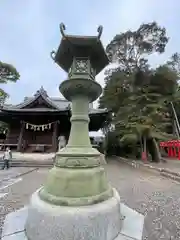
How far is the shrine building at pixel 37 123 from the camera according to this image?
14.6m

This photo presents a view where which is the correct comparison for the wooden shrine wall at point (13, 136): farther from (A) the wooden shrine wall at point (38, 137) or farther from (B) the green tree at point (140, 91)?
(B) the green tree at point (140, 91)

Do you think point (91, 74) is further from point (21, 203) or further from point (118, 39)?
A: point (118, 39)

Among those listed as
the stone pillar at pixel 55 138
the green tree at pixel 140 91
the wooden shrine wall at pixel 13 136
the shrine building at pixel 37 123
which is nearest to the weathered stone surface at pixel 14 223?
the green tree at pixel 140 91

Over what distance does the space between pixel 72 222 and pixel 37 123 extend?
14541 millimetres

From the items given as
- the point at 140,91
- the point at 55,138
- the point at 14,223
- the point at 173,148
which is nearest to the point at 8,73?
the point at 55,138

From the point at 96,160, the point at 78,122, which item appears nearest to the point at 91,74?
the point at 78,122

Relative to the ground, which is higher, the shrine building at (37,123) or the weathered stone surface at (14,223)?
the shrine building at (37,123)

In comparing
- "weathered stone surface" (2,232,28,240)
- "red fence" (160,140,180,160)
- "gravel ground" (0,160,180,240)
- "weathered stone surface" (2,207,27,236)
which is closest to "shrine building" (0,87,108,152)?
"red fence" (160,140,180,160)

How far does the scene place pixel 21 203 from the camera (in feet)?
13.3

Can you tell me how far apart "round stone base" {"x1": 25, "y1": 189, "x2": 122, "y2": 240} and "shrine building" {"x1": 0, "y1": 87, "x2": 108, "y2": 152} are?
12196mm

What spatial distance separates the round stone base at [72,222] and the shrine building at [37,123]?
12196 mm

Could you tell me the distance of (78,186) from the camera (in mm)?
2141

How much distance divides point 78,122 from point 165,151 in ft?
64.9

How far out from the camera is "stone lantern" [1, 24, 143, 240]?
A: 6.31ft
